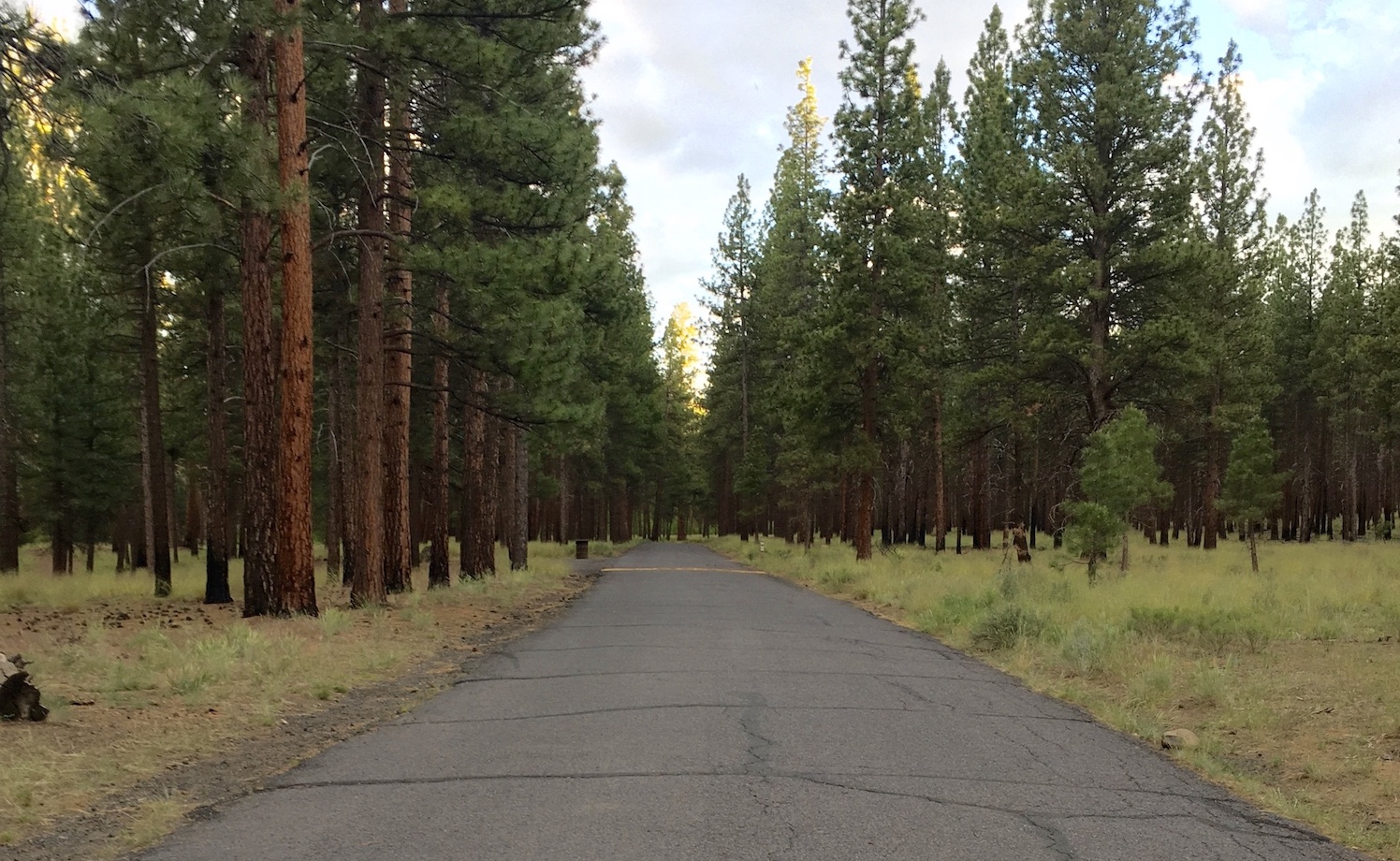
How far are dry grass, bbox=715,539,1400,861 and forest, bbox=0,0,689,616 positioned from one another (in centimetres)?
838

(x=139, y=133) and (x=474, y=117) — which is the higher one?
(x=474, y=117)

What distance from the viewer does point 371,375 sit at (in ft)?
52.8

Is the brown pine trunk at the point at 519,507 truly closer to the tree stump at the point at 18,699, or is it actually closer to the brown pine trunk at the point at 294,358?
the brown pine trunk at the point at 294,358

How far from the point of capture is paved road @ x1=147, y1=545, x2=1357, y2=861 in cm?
472

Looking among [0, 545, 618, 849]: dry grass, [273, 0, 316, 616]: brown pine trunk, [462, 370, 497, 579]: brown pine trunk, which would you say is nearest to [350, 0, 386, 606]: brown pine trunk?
[0, 545, 618, 849]: dry grass

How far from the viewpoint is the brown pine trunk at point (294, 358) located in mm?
12836

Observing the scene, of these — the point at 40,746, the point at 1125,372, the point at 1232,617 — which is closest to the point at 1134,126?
the point at 1125,372

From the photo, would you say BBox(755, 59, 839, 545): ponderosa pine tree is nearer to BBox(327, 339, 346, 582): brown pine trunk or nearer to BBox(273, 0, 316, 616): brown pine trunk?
BBox(327, 339, 346, 582): brown pine trunk

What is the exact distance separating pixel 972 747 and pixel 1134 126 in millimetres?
25745

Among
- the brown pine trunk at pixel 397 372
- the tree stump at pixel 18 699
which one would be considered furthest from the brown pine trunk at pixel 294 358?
the tree stump at pixel 18 699

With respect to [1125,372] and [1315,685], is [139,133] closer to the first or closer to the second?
[1315,685]

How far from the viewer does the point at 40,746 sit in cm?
652

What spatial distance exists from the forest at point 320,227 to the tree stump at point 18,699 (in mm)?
4333

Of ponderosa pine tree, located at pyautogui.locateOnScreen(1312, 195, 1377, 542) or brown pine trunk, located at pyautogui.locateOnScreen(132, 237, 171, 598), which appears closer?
brown pine trunk, located at pyautogui.locateOnScreen(132, 237, 171, 598)
